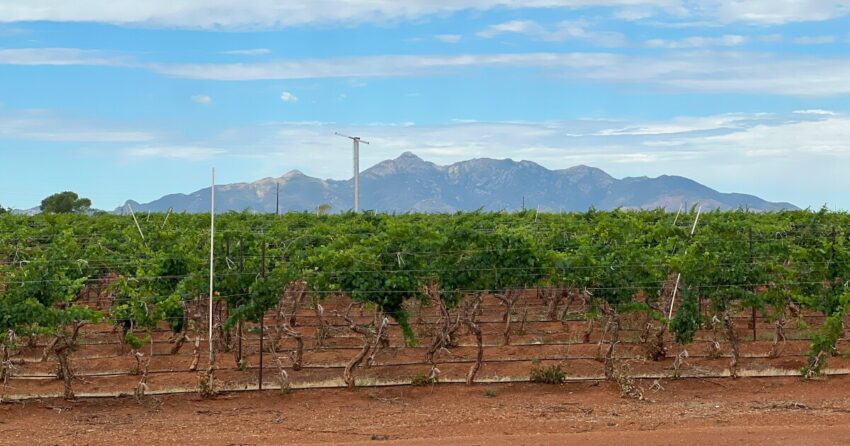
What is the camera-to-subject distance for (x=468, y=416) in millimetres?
12383

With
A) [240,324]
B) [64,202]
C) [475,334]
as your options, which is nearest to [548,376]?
[475,334]

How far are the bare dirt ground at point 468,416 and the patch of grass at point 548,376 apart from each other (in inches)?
4.4

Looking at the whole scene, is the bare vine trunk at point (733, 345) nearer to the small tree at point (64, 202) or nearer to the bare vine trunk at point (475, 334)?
the bare vine trunk at point (475, 334)

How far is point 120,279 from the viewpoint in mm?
14430

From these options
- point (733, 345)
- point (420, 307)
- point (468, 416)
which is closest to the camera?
point (468, 416)

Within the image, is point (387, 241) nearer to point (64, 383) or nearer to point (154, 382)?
point (154, 382)

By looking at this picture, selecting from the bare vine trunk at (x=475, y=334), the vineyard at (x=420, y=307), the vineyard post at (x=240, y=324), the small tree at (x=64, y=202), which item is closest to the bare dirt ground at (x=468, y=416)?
the bare vine trunk at (x=475, y=334)

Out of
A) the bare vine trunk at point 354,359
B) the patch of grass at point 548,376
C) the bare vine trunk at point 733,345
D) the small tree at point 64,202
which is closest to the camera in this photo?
the bare vine trunk at point 354,359

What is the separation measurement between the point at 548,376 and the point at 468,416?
2.26 metres

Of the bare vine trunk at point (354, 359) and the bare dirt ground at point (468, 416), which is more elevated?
the bare vine trunk at point (354, 359)

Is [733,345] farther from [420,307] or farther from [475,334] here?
[420,307]

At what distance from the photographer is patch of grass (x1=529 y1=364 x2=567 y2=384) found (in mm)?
14289

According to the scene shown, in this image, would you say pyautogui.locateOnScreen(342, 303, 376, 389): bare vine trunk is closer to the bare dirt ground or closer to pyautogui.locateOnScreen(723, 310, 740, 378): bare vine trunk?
the bare dirt ground

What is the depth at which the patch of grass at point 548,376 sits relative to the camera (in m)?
14.3
